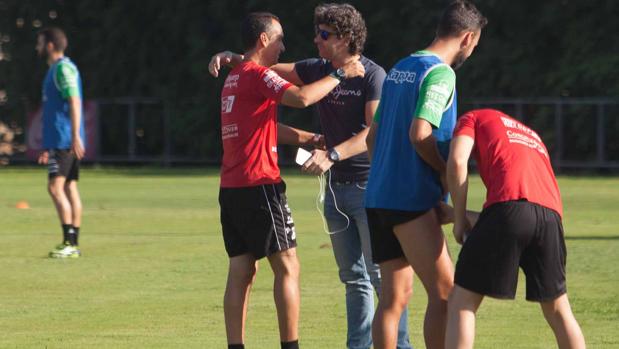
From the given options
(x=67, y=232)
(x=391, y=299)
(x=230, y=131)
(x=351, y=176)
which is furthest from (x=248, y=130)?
(x=67, y=232)

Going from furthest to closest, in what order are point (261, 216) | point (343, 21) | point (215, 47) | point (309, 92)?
point (215, 47), point (261, 216), point (309, 92), point (343, 21)

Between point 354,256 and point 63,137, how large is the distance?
6807 millimetres

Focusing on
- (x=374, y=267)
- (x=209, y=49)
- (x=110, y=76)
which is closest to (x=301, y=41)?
(x=209, y=49)

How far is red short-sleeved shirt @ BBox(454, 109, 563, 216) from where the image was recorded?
667 cm

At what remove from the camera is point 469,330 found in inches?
263

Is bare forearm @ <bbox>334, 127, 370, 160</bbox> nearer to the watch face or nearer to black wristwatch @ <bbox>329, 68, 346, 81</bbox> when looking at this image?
the watch face

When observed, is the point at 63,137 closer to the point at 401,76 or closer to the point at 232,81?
the point at 232,81

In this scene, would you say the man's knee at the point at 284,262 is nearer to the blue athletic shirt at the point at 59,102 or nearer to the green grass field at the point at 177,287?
the green grass field at the point at 177,287

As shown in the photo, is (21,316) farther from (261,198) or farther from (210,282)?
(261,198)

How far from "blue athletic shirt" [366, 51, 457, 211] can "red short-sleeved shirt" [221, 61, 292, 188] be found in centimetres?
106

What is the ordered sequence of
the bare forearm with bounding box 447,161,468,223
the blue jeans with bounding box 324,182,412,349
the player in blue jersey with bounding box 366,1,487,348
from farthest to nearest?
the blue jeans with bounding box 324,182,412,349 → the player in blue jersey with bounding box 366,1,487,348 → the bare forearm with bounding box 447,161,468,223

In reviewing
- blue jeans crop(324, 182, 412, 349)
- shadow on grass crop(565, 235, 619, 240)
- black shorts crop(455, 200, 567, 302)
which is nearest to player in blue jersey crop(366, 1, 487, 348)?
black shorts crop(455, 200, 567, 302)

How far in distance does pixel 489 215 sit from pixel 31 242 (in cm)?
1000

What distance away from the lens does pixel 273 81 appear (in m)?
7.81
